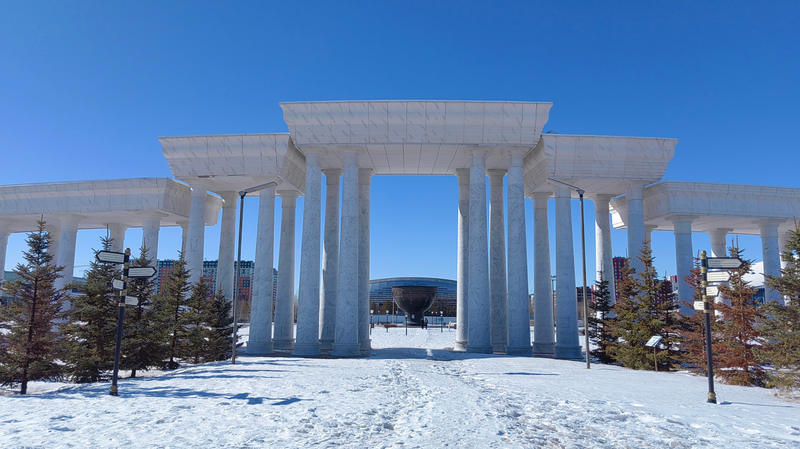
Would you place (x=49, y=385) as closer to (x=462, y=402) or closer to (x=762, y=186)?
(x=462, y=402)

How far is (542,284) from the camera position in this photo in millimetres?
34438

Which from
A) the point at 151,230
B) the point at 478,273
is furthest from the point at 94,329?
the point at 151,230

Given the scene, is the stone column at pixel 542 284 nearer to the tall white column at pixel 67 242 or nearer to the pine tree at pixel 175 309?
the pine tree at pixel 175 309

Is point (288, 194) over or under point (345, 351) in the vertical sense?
over

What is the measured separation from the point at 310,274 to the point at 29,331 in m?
14.4

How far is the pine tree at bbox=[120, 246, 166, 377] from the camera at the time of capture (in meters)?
19.3

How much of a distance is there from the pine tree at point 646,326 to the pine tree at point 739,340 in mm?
4312

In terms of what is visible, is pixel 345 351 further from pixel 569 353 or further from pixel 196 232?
pixel 569 353

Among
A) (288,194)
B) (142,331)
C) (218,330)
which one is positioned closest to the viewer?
(142,331)

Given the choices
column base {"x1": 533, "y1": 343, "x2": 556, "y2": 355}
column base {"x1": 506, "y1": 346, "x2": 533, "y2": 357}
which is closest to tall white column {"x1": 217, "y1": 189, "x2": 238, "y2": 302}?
column base {"x1": 506, "y1": 346, "x2": 533, "y2": 357}

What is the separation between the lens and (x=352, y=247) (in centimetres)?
2973

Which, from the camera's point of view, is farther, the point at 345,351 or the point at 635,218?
the point at 635,218

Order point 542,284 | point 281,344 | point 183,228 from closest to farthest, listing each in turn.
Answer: point 281,344
point 542,284
point 183,228

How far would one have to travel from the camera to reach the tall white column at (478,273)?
96.1 feet
